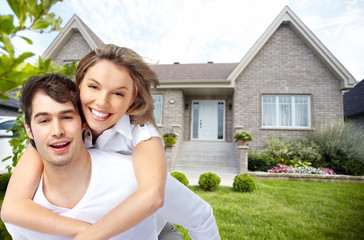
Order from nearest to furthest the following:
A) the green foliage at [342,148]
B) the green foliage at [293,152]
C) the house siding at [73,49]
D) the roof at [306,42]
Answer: the green foliage at [342,148]
the green foliage at [293,152]
the roof at [306,42]
the house siding at [73,49]

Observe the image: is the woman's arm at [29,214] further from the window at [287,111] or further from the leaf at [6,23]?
the window at [287,111]

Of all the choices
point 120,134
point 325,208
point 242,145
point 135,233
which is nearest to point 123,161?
point 120,134

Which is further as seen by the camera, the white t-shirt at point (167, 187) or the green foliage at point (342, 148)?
the green foliage at point (342, 148)

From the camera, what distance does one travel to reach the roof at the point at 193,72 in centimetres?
1255

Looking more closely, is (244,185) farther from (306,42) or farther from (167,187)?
(306,42)

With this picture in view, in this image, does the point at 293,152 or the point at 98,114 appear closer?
the point at 98,114

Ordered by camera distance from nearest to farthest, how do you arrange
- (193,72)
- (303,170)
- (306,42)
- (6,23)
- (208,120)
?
1. (6,23)
2. (303,170)
3. (306,42)
4. (208,120)
5. (193,72)

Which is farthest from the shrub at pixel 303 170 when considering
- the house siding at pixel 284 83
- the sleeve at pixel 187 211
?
the sleeve at pixel 187 211

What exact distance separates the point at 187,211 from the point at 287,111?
37.9 feet

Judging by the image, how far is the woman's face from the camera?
119cm

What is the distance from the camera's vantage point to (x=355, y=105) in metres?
17.8

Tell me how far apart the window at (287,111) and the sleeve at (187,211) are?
35.5 feet

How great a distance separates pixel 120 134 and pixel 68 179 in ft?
1.37

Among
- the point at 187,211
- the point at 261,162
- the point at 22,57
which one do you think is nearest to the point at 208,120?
the point at 261,162
